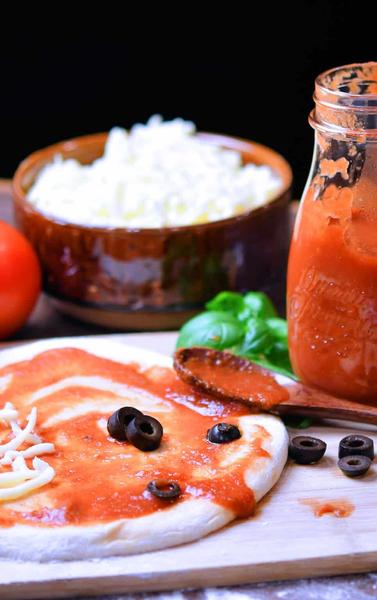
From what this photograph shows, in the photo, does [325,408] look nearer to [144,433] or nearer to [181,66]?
[144,433]

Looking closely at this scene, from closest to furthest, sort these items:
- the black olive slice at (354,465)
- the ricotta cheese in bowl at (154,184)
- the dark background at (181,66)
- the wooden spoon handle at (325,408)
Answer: the black olive slice at (354,465) → the wooden spoon handle at (325,408) → the ricotta cheese in bowl at (154,184) → the dark background at (181,66)

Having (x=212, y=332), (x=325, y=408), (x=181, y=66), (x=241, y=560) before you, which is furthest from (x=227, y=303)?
(x=181, y=66)

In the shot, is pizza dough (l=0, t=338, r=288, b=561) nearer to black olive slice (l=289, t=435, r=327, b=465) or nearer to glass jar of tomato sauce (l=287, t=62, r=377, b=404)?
black olive slice (l=289, t=435, r=327, b=465)

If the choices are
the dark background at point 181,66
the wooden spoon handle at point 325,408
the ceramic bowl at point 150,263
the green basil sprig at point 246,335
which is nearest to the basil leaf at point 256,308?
the green basil sprig at point 246,335

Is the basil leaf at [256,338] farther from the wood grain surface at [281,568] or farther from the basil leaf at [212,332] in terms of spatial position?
the wood grain surface at [281,568]

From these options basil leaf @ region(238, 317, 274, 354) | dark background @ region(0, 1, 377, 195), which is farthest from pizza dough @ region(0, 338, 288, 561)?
dark background @ region(0, 1, 377, 195)

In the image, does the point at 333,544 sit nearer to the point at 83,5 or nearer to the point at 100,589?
the point at 100,589
